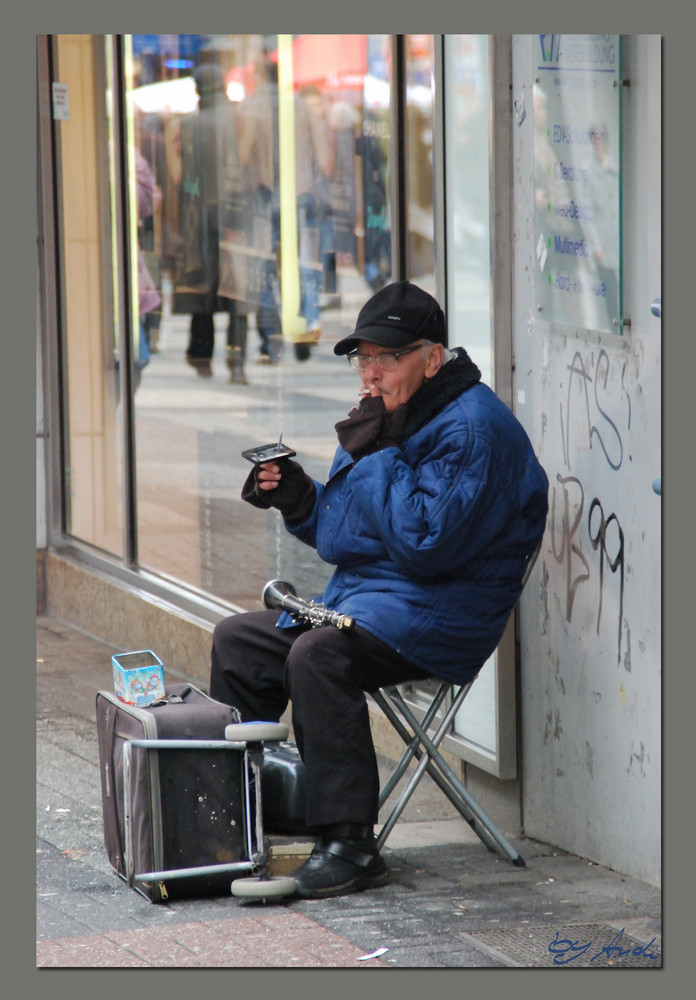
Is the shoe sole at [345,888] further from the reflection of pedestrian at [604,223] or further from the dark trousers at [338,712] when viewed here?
the reflection of pedestrian at [604,223]

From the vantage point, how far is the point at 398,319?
4535mm

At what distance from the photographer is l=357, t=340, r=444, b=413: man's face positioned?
4.59 meters

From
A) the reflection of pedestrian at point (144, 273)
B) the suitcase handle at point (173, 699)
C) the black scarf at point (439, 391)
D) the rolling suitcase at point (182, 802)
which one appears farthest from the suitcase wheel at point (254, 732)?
the reflection of pedestrian at point (144, 273)

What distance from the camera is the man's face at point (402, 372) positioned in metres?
4.59

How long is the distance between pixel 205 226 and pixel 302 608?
3127 millimetres

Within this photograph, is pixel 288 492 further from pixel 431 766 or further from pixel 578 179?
pixel 578 179

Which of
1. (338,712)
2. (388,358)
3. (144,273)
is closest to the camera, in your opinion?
(338,712)

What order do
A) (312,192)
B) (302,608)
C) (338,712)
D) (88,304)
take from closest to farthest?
(338,712) < (302,608) < (312,192) < (88,304)

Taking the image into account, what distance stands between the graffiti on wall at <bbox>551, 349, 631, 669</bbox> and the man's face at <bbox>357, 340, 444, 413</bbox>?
45 cm

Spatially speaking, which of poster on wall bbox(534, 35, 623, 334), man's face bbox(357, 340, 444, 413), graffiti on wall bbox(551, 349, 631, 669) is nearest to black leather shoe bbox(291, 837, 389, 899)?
graffiti on wall bbox(551, 349, 631, 669)

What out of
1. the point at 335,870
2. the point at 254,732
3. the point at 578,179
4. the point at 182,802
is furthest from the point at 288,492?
the point at 578,179

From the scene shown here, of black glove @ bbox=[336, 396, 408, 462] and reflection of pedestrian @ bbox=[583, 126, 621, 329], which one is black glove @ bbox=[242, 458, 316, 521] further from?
reflection of pedestrian @ bbox=[583, 126, 621, 329]

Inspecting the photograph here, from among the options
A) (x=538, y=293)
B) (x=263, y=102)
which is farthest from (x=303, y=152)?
(x=538, y=293)

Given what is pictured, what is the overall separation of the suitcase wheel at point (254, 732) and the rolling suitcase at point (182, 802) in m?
0.09
